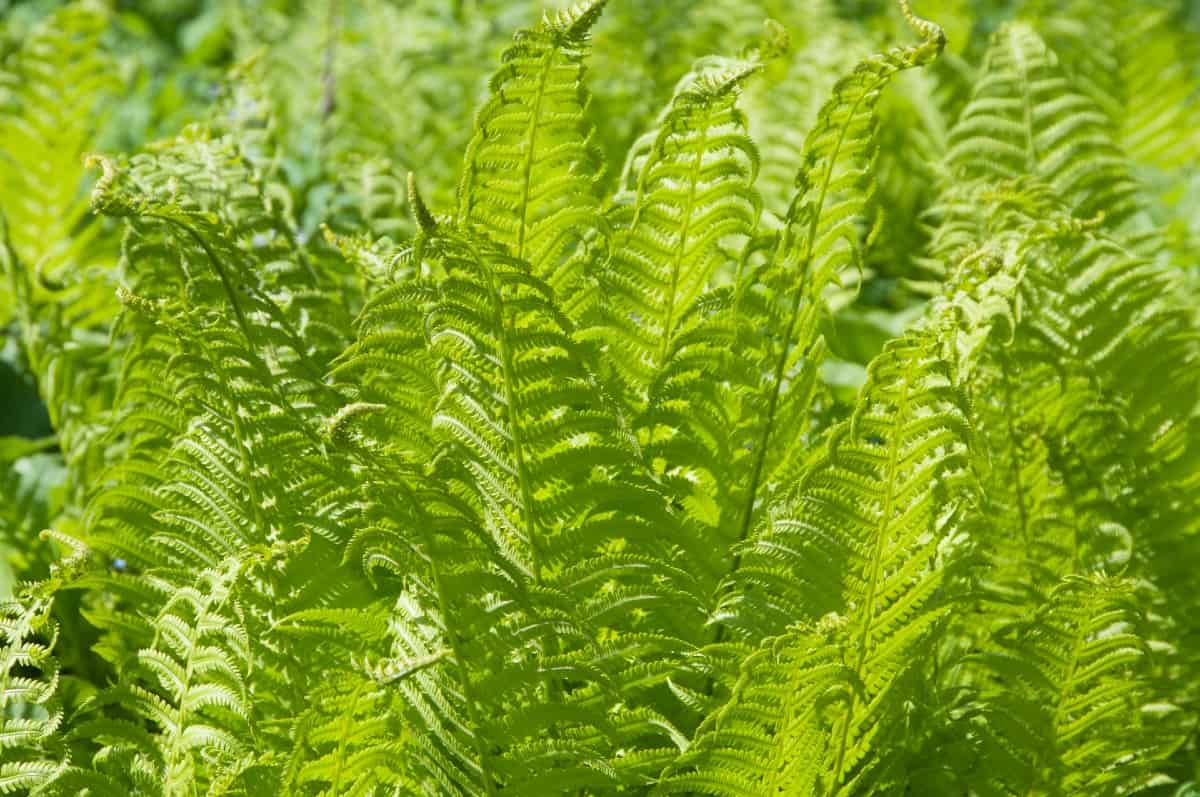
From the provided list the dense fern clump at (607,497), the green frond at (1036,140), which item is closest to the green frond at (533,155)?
the dense fern clump at (607,497)

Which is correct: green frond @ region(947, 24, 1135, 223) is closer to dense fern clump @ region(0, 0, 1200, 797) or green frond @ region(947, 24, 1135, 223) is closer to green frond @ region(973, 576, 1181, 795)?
dense fern clump @ region(0, 0, 1200, 797)

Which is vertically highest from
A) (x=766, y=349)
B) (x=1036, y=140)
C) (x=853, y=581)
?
(x=1036, y=140)

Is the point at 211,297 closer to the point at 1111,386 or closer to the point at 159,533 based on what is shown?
the point at 159,533

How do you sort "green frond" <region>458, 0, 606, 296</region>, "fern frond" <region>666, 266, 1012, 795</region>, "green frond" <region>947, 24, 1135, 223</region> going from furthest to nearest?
"green frond" <region>947, 24, 1135, 223</region>, "green frond" <region>458, 0, 606, 296</region>, "fern frond" <region>666, 266, 1012, 795</region>

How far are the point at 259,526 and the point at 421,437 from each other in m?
0.19

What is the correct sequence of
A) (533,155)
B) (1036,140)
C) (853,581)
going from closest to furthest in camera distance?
(853,581)
(533,155)
(1036,140)

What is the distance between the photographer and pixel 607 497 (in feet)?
4.10

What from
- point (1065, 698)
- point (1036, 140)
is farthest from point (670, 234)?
point (1036, 140)

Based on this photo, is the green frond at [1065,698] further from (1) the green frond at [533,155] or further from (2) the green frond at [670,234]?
(1) the green frond at [533,155]

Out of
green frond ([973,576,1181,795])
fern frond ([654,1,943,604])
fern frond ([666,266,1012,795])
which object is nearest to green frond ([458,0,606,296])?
fern frond ([654,1,943,604])

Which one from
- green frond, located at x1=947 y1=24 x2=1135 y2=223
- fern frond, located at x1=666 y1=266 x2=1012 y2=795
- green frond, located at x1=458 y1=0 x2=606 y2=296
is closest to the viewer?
fern frond, located at x1=666 y1=266 x2=1012 y2=795

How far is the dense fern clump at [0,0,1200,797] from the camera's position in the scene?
1174 millimetres

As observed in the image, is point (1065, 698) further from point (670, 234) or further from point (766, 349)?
point (670, 234)

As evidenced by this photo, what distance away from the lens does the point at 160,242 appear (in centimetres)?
163
